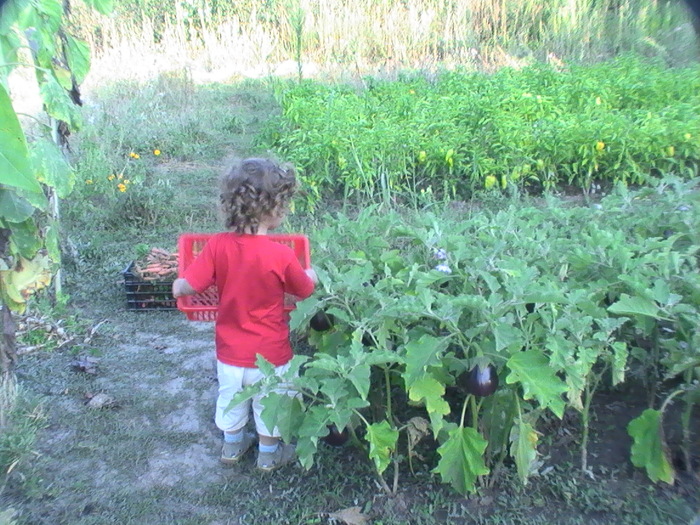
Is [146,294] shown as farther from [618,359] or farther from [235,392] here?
[618,359]

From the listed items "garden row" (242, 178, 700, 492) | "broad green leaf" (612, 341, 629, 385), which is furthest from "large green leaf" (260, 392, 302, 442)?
"broad green leaf" (612, 341, 629, 385)

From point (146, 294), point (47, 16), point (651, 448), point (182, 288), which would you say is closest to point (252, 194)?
point (182, 288)

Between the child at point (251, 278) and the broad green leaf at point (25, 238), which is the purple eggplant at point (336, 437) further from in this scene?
the broad green leaf at point (25, 238)

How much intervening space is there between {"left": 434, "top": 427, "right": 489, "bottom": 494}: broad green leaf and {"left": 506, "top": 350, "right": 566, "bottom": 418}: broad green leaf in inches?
12.5

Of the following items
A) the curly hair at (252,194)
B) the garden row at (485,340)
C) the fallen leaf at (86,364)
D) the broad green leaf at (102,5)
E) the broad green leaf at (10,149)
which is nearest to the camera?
the broad green leaf at (10,149)

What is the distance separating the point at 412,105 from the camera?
23.7 feet

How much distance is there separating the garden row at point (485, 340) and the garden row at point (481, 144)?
7.37 ft

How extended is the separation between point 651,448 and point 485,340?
2.49 ft

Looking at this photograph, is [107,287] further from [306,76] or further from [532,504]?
[306,76]

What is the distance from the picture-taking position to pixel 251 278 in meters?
2.94

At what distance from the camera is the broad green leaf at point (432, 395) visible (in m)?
2.48

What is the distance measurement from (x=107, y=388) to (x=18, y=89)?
6120mm

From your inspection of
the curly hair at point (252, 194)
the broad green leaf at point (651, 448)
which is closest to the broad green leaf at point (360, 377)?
the curly hair at point (252, 194)

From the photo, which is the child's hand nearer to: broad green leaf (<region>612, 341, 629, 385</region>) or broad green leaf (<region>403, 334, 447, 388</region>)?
broad green leaf (<region>403, 334, 447, 388</region>)
